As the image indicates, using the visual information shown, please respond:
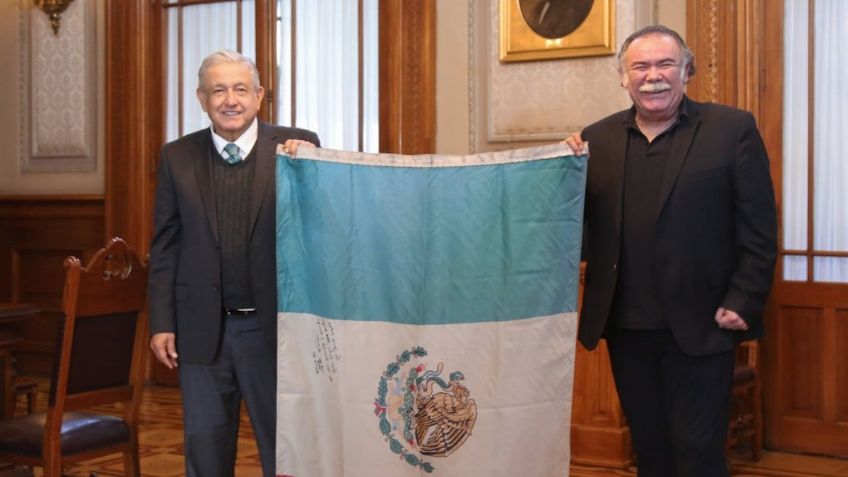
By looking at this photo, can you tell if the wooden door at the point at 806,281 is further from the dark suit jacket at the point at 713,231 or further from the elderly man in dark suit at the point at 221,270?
the elderly man in dark suit at the point at 221,270

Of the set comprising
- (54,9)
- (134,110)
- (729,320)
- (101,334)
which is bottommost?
(101,334)

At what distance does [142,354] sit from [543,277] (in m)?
1.45

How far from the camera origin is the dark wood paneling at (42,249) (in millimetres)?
7105

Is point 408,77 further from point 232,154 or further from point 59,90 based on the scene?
point 232,154

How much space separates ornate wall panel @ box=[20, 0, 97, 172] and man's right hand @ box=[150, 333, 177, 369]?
438cm

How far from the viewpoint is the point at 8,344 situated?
3.70 m

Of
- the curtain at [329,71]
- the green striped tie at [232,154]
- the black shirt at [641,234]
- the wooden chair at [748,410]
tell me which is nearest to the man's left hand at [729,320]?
the black shirt at [641,234]

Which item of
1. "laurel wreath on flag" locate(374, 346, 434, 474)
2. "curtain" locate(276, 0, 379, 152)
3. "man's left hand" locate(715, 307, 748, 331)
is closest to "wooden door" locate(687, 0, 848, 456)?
"curtain" locate(276, 0, 379, 152)

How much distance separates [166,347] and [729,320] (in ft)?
4.87

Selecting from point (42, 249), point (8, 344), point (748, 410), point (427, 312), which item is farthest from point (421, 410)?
point (42, 249)

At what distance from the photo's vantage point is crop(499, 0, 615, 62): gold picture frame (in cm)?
533

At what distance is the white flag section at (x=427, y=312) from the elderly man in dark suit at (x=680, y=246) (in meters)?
0.13

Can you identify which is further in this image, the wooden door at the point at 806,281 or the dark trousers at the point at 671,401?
the wooden door at the point at 806,281

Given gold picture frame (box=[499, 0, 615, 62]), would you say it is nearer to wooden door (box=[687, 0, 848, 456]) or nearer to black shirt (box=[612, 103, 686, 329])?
wooden door (box=[687, 0, 848, 456])
